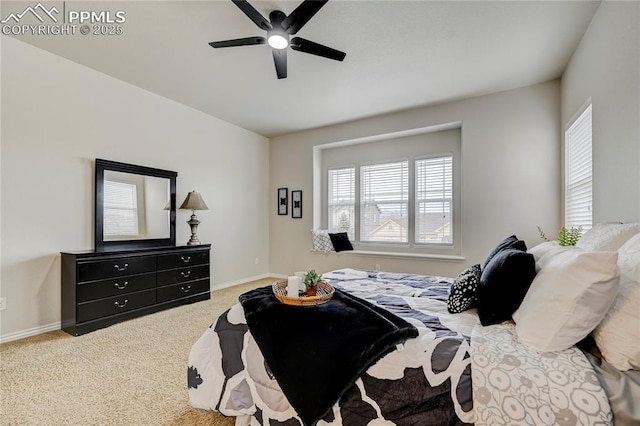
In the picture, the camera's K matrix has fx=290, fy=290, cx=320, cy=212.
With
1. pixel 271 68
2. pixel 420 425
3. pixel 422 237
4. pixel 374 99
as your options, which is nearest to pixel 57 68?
pixel 271 68

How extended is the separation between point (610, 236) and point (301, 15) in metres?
2.31

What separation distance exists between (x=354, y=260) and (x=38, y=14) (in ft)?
14.9

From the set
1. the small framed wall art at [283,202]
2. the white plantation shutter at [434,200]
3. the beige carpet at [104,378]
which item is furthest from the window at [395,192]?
the beige carpet at [104,378]

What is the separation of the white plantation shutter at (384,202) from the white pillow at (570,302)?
3.55m

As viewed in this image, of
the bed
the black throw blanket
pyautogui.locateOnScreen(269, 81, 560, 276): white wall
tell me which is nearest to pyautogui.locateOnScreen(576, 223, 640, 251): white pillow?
the bed

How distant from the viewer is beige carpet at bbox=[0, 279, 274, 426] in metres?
1.66

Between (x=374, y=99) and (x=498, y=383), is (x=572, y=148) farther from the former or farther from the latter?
(x=498, y=383)

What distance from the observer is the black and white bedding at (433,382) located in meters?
1.02

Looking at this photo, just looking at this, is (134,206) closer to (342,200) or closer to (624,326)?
(342,200)

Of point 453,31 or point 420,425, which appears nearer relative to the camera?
point 420,425

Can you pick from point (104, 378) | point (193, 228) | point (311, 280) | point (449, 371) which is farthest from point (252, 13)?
point (193, 228)

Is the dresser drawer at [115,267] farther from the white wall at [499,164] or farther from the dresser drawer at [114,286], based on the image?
the white wall at [499,164]

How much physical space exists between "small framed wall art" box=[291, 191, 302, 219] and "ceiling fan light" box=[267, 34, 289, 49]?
3.20 meters

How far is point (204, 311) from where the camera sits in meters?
3.57
